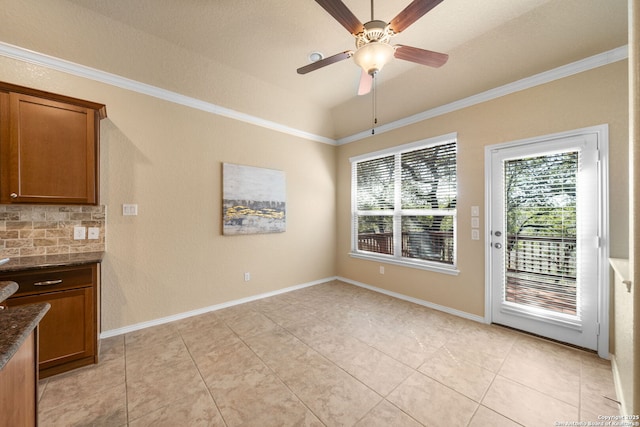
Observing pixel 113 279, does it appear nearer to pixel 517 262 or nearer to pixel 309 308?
pixel 309 308

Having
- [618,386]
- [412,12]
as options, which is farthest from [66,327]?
[618,386]

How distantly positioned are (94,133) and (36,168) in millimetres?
535

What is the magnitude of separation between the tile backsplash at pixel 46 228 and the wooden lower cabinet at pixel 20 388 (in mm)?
1973

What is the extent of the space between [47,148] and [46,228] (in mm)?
812

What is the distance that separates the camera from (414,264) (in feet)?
12.1

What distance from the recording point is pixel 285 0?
214cm

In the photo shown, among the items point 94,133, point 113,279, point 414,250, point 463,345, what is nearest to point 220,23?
point 94,133

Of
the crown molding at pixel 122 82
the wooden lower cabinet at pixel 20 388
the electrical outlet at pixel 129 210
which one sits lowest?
the wooden lower cabinet at pixel 20 388

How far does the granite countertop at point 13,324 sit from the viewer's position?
70 centimetres

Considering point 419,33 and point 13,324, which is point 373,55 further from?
point 13,324

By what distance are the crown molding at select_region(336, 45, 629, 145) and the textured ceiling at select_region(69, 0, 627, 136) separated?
0.06 m

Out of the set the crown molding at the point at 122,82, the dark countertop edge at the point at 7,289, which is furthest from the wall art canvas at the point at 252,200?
the dark countertop edge at the point at 7,289

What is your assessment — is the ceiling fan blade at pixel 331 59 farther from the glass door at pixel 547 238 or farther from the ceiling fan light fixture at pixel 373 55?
the glass door at pixel 547 238

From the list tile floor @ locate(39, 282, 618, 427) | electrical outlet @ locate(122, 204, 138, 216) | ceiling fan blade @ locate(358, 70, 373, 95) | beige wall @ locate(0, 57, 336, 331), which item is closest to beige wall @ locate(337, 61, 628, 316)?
tile floor @ locate(39, 282, 618, 427)
